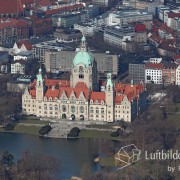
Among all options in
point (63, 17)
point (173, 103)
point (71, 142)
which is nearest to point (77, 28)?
point (63, 17)

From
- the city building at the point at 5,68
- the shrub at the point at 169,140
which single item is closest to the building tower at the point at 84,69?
the shrub at the point at 169,140

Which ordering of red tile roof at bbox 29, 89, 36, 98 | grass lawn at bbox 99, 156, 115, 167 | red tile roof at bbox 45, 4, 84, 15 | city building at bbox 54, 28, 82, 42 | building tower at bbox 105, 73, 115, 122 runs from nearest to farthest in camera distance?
1. grass lawn at bbox 99, 156, 115, 167
2. building tower at bbox 105, 73, 115, 122
3. red tile roof at bbox 29, 89, 36, 98
4. city building at bbox 54, 28, 82, 42
5. red tile roof at bbox 45, 4, 84, 15

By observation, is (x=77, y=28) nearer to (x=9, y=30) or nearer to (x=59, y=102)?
(x=9, y=30)

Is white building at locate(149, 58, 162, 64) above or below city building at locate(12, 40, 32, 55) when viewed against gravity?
above

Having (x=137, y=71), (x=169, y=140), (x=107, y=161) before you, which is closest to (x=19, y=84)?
(x=137, y=71)

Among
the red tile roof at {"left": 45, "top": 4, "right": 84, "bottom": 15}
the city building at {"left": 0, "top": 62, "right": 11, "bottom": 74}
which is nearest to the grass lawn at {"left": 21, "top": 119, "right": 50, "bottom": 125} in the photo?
the city building at {"left": 0, "top": 62, "right": 11, "bottom": 74}

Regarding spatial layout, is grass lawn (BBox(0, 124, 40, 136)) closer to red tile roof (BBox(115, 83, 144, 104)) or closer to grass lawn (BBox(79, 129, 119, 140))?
grass lawn (BBox(79, 129, 119, 140))
